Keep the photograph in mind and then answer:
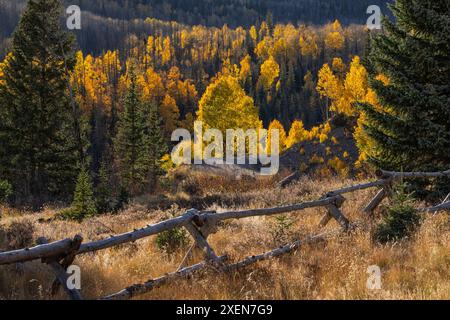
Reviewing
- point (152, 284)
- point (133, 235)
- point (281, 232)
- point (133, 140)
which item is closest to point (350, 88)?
point (133, 140)

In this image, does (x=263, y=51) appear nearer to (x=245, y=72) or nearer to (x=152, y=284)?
(x=245, y=72)

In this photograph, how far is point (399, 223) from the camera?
760 centimetres

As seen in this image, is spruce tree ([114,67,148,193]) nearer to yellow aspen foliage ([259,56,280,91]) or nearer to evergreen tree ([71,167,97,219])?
evergreen tree ([71,167,97,219])

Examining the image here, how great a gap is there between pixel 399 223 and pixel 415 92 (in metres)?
5.06

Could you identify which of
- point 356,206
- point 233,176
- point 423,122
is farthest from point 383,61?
point 233,176

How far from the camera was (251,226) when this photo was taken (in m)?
9.87

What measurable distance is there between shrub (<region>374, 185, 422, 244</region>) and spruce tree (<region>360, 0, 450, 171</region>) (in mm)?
4044

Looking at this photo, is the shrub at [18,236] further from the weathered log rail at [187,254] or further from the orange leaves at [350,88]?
the orange leaves at [350,88]

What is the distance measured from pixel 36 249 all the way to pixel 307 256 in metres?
3.98

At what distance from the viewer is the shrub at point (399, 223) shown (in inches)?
292

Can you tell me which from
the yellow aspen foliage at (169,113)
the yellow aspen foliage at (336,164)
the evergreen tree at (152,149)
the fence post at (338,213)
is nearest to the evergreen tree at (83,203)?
the fence post at (338,213)

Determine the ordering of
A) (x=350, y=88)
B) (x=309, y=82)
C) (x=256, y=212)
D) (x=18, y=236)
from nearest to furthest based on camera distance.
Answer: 1. (x=256, y=212)
2. (x=18, y=236)
3. (x=350, y=88)
4. (x=309, y=82)
